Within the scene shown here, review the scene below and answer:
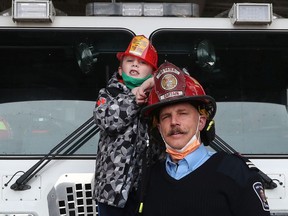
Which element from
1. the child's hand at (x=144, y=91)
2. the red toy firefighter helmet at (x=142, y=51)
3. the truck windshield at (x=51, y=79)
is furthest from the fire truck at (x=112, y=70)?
the child's hand at (x=144, y=91)

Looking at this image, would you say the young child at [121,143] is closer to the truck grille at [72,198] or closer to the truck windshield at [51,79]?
the truck grille at [72,198]

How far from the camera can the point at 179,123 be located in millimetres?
2090

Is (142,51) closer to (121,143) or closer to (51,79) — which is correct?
(121,143)

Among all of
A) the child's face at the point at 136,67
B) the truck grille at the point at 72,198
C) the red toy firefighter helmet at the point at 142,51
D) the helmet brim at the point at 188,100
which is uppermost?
the red toy firefighter helmet at the point at 142,51

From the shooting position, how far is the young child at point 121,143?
7.97ft

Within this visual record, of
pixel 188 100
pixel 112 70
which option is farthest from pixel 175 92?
Answer: pixel 112 70

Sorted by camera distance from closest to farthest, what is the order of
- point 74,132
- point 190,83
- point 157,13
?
point 190,83 < point 74,132 < point 157,13

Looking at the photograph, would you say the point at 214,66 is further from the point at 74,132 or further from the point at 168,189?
the point at 168,189

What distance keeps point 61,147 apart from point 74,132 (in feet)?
0.35

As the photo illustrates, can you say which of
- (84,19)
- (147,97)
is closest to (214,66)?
(84,19)

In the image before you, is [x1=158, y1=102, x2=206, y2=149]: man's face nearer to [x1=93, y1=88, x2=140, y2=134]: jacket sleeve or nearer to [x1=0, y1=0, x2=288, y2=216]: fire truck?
[x1=93, y1=88, x2=140, y2=134]: jacket sleeve

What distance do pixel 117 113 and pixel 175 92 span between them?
0.41 m

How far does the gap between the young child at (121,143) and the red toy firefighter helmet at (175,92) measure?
186 millimetres

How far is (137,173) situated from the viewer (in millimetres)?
2525
